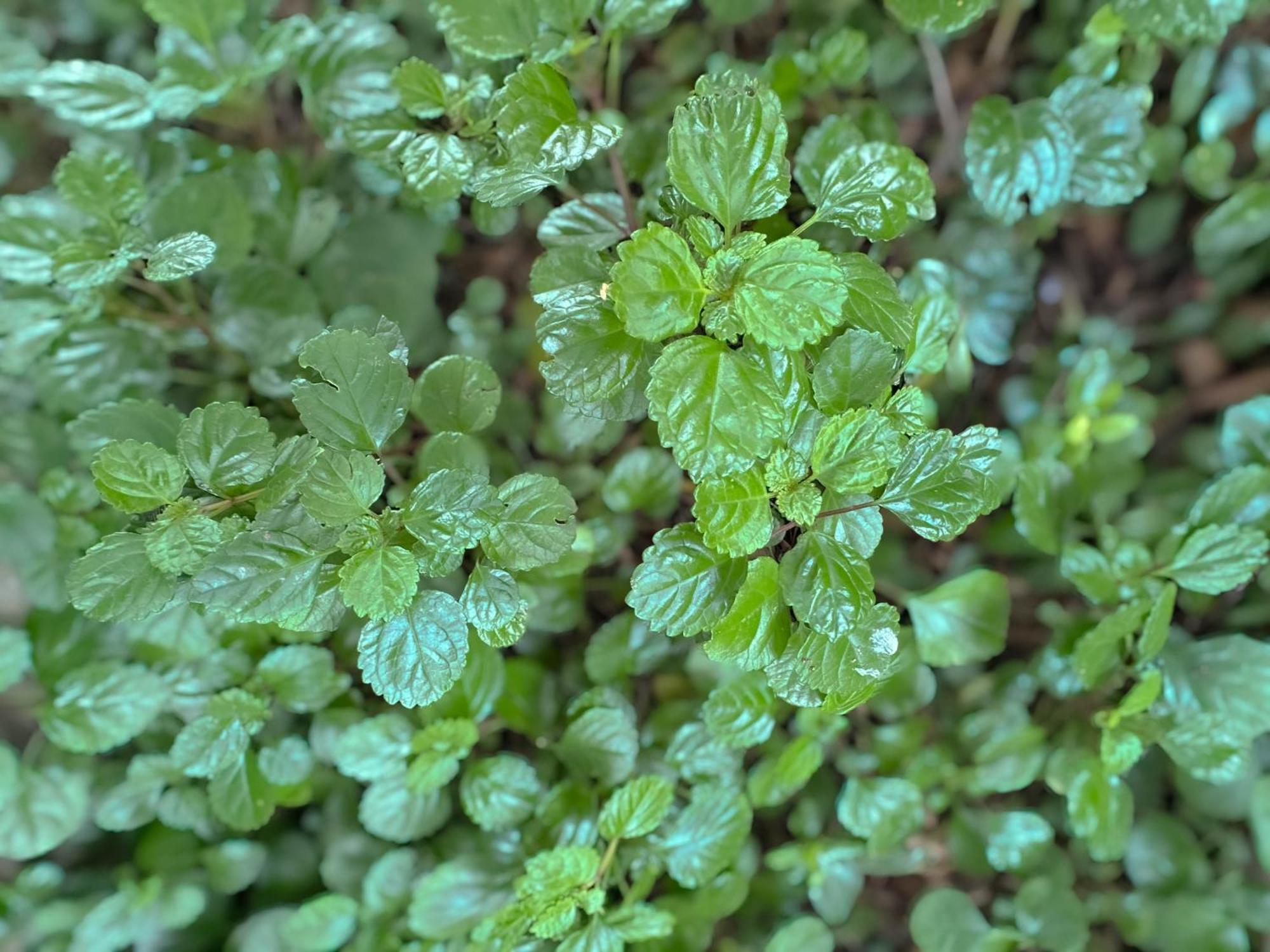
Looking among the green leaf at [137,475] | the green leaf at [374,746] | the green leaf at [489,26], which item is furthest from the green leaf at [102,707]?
the green leaf at [489,26]

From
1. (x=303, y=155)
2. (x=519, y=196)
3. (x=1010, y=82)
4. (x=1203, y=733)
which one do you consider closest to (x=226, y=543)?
(x=519, y=196)

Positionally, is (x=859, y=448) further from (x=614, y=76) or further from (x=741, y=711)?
(x=614, y=76)

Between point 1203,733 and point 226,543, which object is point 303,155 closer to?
Result: point 226,543

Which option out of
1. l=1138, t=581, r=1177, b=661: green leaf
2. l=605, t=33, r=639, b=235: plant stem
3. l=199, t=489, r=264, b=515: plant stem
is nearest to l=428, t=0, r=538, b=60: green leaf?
l=605, t=33, r=639, b=235: plant stem

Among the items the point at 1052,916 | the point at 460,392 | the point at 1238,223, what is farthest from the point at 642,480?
the point at 1238,223

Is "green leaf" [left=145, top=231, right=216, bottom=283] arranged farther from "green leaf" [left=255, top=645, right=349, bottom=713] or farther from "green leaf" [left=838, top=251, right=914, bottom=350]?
"green leaf" [left=838, top=251, right=914, bottom=350]

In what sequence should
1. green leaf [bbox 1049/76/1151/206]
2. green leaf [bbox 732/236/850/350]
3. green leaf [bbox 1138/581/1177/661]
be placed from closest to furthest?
green leaf [bbox 732/236/850/350] < green leaf [bbox 1138/581/1177/661] < green leaf [bbox 1049/76/1151/206]

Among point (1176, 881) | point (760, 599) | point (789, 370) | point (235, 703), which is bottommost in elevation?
point (1176, 881)
